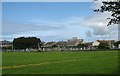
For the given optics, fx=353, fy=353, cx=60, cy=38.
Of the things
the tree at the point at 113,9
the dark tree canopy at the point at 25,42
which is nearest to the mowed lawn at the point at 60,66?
the tree at the point at 113,9

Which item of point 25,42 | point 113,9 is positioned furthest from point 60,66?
point 25,42

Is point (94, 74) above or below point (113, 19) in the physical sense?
below

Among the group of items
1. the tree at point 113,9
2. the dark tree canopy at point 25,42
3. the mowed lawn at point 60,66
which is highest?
the dark tree canopy at point 25,42

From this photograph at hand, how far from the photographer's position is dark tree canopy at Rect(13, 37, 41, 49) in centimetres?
18376

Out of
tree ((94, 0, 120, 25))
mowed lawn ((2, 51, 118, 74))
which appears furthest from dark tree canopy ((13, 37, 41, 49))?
tree ((94, 0, 120, 25))

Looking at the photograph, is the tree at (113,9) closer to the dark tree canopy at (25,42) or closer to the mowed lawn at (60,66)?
the mowed lawn at (60,66)

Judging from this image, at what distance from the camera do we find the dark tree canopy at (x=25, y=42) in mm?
183762

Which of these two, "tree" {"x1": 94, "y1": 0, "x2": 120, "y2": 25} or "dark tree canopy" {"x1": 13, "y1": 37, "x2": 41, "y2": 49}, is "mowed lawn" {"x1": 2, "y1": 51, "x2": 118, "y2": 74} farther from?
"dark tree canopy" {"x1": 13, "y1": 37, "x2": 41, "y2": 49}

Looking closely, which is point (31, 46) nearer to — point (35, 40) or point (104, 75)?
point (35, 40)

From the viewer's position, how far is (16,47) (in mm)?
183500

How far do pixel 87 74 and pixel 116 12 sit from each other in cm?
659

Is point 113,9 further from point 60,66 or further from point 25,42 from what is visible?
point 25,42

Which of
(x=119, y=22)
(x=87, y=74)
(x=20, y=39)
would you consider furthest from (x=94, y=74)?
(x=20, y=39)

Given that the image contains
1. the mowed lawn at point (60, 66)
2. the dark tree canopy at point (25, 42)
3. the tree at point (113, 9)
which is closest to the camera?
the tree at point (113, 9)
